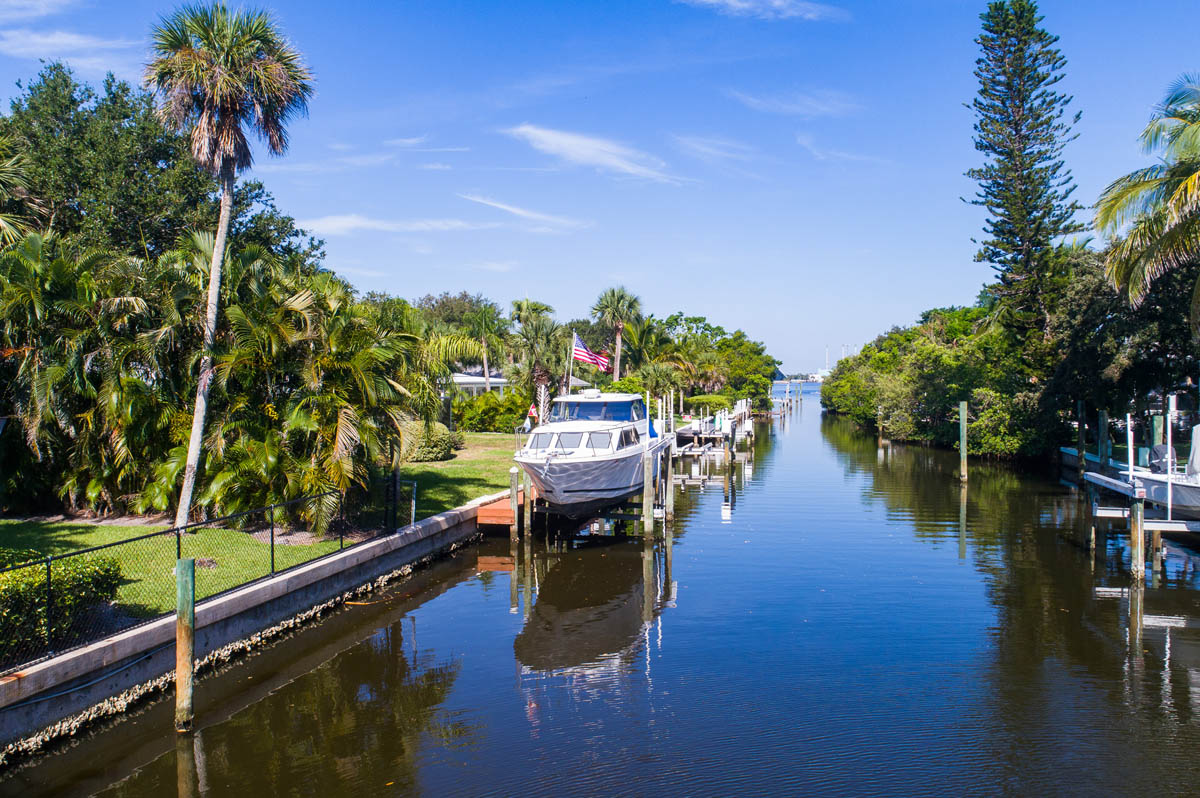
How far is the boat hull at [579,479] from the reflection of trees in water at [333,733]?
7.74 m

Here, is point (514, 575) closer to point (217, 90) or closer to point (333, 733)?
point (333, 733)

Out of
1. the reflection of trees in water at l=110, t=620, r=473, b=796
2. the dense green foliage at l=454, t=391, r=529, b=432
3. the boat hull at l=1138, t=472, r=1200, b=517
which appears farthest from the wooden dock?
the dense green foliage at l=454, t=391, r=529, b=432

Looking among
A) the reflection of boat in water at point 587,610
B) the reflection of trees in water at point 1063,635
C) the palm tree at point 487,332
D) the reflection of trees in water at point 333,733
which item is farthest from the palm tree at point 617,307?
the reflection of trees in water at point 333,733

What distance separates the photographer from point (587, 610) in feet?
53.3

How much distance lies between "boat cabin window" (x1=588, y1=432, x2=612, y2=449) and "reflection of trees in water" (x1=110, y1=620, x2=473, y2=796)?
9684mm

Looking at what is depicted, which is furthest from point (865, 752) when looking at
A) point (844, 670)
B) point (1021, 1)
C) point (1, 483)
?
point (1021, 1)

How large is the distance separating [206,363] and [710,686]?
1092 centimetres

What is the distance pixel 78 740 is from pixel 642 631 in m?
8.35

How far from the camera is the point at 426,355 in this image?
19.4 meters

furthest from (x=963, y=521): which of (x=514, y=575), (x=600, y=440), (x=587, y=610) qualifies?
(x=587, y=610)

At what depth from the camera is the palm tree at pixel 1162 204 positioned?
700 inches

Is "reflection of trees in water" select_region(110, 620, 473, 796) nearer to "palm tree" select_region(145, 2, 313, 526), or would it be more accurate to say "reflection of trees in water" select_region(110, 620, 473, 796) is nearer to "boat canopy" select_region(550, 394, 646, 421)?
"palm tree" select_region(145, 2, 313, 526)

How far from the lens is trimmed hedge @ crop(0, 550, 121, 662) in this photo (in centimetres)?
912

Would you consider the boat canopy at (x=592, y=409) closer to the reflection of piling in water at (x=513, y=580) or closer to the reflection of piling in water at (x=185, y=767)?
the reflection of piling in water at (x=513, y=580)
